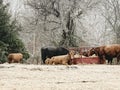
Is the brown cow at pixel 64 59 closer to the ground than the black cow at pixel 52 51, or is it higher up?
closer to the ground

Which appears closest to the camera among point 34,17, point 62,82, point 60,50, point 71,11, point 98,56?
point 62,82

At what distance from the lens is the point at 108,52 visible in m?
27.1

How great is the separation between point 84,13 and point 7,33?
10150 millimetres

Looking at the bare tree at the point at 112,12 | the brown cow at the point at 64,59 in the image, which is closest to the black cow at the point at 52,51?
the brown cow at the point at 64,59

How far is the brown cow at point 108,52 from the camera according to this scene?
2683 centimetres

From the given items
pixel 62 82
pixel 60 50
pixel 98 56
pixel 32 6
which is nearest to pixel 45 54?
pixel 60 50

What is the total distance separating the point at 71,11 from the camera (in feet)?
129

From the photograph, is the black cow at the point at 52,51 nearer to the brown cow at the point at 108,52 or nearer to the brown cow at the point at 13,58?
the brown cow at the point at 13,58

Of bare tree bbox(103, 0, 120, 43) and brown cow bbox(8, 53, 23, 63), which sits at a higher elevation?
bare tree bbox(103, 0, 120, 43)

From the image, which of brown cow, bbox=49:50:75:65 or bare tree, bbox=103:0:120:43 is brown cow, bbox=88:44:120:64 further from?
bare tree, bbox=103:0:120:43

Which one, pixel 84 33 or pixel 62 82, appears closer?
pixel 62 82

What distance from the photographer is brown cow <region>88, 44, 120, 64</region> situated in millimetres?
26828

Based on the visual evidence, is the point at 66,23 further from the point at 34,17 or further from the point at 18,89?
the point at 18,89

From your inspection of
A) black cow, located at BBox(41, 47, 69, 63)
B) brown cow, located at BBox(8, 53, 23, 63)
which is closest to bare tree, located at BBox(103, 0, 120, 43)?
black cow, located at BBox(41, 47, 69, 63)
